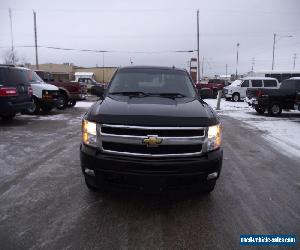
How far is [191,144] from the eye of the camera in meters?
3.85

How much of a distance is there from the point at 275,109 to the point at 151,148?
14.2 m

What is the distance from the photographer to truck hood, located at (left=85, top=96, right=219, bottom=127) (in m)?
3.82

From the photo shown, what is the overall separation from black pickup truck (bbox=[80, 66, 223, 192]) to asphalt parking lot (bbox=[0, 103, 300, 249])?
0.43 meters

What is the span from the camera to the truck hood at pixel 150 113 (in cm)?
382

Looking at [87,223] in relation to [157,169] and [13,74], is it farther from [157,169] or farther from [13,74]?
[13,74]

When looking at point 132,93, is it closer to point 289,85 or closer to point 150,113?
point 150,113

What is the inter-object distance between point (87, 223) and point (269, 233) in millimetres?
2044

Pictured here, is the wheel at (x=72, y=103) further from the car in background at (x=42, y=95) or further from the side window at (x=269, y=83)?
the side window at (x=269, y=83)

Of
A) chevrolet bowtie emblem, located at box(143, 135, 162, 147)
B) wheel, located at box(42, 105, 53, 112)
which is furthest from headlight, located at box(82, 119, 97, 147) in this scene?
wheel, located at box(42, 105, 53, 112)

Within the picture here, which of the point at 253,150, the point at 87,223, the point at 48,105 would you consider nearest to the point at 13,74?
the point at 48,105

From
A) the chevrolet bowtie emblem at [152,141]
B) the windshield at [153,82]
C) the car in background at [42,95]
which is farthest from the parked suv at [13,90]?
the chevrolet bowtie emblem at [152,141]

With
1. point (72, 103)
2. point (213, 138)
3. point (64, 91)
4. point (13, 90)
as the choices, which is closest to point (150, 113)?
point (213, 138)

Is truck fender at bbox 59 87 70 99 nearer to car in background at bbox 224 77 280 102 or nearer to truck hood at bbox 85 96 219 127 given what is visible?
truck hood at bbox 85 96 219 127

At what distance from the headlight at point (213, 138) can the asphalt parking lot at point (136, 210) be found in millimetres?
814
